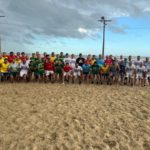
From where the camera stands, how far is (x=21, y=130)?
27.6 ft

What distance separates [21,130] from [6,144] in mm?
814

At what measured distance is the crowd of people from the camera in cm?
1570

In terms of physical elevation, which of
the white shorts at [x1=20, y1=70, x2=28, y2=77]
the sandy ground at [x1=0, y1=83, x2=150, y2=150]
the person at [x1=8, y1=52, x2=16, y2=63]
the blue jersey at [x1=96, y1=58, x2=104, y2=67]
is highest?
the person at [x1=8, y1=52, x2=16, y2=63]

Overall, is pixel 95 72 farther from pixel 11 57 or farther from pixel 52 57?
pixel 11 57

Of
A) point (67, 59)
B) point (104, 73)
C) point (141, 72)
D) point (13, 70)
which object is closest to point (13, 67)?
point (13, 70)

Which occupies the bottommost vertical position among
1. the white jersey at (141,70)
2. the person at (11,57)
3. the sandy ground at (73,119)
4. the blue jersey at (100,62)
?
the sandy ground at (73,119)

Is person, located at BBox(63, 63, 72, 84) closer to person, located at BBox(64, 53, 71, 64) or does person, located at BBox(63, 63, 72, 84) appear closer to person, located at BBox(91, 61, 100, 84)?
person, located at BBox(64, 53, 71, 64)

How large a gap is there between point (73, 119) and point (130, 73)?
23.6 feet

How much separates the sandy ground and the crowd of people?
225 cm

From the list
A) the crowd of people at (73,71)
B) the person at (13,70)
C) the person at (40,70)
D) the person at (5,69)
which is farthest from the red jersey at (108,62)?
the person at (5,69)

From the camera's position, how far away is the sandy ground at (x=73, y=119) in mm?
7840

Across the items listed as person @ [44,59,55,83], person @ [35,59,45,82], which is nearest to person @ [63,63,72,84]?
person @ [44,59,55,83]

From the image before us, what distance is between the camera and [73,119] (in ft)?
30.7

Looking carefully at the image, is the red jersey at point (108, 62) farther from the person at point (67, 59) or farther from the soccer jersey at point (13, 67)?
the soccer jersey at point (13, 67)
